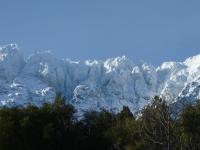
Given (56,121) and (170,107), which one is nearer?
(170,107)

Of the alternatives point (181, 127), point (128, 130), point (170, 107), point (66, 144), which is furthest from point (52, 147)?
point (170, 107)

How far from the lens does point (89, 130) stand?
67.0 m

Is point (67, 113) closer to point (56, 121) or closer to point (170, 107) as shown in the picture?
point (56, 121)

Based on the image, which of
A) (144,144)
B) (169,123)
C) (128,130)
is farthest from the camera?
(128,130)

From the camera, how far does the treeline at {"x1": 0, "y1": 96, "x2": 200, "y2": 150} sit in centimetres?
5447

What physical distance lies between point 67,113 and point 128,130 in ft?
24.7

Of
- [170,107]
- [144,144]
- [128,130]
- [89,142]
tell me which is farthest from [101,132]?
[170,107]

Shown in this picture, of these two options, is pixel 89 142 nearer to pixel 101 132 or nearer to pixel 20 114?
pixel 101 132

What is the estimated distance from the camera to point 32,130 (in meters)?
62.4

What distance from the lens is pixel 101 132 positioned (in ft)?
218

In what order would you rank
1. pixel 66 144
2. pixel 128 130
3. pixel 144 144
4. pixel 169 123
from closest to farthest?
pixel 169 123
pixel 144 144
pixel 128 130
pixel 66 144

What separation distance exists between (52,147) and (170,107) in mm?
17451

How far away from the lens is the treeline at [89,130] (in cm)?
5447

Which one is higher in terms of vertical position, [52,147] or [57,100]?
[57,100]
